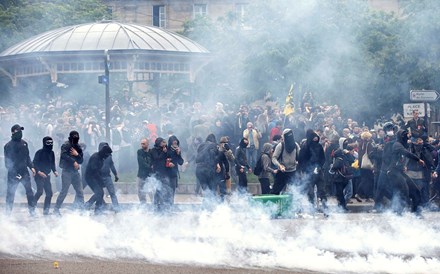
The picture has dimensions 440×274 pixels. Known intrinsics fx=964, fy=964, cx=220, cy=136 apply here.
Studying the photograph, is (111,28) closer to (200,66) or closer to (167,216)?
(200,66)

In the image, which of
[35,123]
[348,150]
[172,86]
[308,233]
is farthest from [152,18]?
[308,233]

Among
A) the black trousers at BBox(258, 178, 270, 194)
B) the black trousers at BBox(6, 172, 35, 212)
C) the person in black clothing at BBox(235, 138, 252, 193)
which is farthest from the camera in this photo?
the person in black clothing at BBox(235, 138, 252, 193)

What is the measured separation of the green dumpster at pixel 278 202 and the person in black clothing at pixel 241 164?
2101mm

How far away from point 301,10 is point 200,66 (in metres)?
9.55

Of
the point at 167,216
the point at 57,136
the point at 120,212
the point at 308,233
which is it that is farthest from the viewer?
the point at 57,136

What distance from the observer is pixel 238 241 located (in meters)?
12.4

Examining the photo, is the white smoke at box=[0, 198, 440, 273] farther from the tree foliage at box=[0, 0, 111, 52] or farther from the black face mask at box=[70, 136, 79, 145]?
the tree foliage at box=[0, 0, 111, 52]

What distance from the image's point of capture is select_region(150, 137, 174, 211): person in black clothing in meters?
17.2

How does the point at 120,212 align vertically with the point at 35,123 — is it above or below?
below

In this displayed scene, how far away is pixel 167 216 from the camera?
610 inches

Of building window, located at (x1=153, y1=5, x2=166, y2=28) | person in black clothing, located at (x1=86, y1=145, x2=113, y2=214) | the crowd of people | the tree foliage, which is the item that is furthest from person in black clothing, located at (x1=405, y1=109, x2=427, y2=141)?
building window, located at (x1=153, y1=5, x2=166, y2=28)

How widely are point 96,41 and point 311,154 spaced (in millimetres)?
14337

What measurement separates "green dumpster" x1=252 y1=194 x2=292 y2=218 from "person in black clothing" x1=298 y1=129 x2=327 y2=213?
2.92 ft

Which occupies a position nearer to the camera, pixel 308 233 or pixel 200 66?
pixel 308 233
